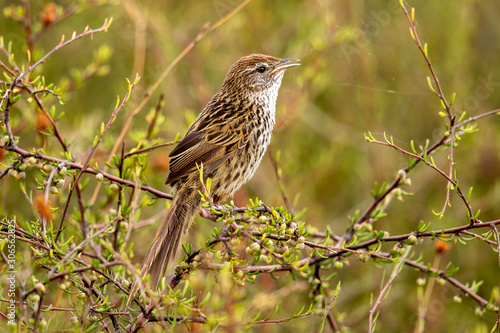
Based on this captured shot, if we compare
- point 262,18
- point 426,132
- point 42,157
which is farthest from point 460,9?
point 42,157

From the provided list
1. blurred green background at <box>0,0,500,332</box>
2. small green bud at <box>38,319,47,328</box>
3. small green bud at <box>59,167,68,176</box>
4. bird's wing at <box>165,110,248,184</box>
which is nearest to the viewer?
small green bud at <box>38,319,47,328</box>

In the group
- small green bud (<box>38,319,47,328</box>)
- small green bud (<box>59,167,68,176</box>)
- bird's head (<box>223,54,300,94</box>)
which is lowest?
small green bud (<box>38,319,47,328</box>)

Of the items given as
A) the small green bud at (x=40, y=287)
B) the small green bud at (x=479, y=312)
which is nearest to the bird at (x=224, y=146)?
the small green bud at (x=40, y=287)

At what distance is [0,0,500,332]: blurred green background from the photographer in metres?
5.52

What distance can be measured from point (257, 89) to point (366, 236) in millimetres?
1651

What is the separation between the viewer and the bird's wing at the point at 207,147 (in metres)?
4.02

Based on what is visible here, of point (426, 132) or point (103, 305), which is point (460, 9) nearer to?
point (426, 132)

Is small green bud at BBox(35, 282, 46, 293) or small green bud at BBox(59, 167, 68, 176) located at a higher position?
small green bud at BBox(59, 167, 68, 176)

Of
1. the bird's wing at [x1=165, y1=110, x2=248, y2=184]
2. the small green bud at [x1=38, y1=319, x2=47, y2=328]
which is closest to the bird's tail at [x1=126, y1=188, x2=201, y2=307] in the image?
the bird's wing at [x1=165, y1=110, x2=248, y2=184]

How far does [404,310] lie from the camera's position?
18.3 feet

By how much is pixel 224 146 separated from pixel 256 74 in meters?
0.85

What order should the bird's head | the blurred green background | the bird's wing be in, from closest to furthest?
the bird's wing, the bird's head, the blurred green background

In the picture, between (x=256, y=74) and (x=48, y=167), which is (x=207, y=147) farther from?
(x=48, y=167)

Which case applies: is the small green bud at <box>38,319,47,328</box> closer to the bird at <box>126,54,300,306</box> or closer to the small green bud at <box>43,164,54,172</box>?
the small green bud at <box>43,164,54,172</box>
